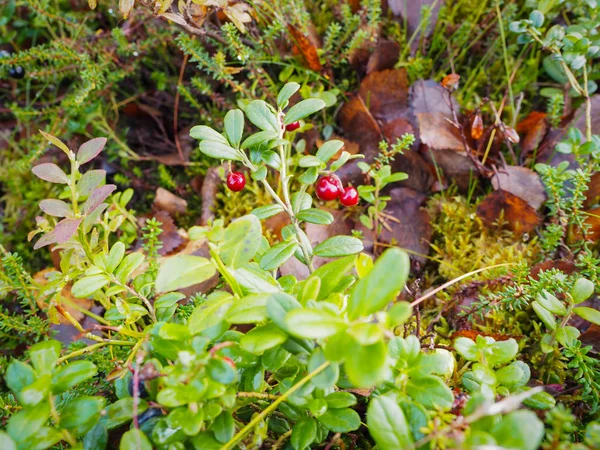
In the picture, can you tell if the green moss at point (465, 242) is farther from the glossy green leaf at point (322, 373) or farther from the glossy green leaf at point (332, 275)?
the glossy green leaf at point (322, 373)

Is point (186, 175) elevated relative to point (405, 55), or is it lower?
lower

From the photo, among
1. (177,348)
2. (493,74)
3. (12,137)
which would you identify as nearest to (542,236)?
(493,74)

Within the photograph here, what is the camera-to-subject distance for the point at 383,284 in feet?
3.10

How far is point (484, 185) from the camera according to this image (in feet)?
7.63

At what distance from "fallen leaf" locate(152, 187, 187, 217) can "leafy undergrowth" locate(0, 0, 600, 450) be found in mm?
18

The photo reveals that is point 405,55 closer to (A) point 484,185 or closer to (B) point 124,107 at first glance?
(A) point 484,185

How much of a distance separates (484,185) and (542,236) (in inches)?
16.2

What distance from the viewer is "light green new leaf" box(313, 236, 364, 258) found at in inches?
56.7

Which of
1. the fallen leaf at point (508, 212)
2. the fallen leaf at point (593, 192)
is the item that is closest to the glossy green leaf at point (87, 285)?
the fallen leaf at point (508, 212)

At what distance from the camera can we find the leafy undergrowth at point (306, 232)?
1.06m

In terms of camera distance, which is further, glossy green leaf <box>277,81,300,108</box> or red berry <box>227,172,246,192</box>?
red berry <box>227,172,246,192</box>

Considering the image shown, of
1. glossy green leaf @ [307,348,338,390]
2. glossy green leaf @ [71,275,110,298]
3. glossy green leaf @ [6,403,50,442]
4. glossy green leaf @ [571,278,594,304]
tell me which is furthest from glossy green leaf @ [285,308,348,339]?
glossy green leaf @ [571,278,594,304]

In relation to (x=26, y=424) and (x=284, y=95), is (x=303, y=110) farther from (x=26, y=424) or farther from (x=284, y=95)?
(x=26, y=424)

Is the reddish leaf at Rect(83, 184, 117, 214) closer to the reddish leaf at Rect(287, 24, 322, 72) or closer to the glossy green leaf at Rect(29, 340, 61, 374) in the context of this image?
the glossy green leaf at Rect(29, 340, 61, 374)
